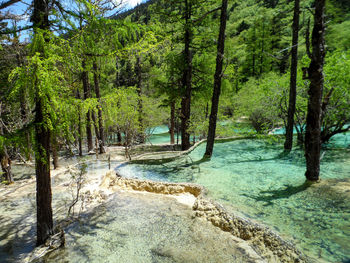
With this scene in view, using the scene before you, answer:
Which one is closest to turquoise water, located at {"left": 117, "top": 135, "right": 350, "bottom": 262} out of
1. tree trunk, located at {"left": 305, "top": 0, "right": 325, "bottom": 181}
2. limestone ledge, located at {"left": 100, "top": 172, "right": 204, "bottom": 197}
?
limestone ledge, located at {"left": 100, "top": 172, "right": 204, "bottom": 197}

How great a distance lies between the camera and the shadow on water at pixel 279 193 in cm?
553

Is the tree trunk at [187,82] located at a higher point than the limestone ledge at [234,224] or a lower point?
higher

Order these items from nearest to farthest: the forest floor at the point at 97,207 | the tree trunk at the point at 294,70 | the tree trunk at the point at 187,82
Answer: the forest floor at the point at 97,207 < the tree trunk at the point at 294,70 < the tree trunk at the point at 187,82

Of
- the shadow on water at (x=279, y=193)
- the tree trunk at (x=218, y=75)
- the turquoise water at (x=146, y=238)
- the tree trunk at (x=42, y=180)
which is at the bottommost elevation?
the turquoise water at (x=146, y=238)

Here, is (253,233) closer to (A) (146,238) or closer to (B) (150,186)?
(A) (146,238)

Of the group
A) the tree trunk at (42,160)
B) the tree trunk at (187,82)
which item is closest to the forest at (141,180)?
the tree trunk at (42,160)

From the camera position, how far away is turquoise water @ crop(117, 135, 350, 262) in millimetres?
3954

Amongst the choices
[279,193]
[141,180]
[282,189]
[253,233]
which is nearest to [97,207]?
[141,180]

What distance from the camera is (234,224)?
15.0 ft

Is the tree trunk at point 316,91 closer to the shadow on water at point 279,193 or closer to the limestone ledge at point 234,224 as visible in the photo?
the shadow on water at point 279,193

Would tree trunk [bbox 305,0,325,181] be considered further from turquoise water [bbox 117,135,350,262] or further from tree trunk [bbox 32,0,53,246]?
tree trunk [bbox 32,0,53,246]

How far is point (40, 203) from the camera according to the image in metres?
4.48

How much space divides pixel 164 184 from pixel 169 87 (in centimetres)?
695

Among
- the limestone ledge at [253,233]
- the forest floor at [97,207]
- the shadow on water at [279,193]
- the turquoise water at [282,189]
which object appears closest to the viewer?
the limestone ledge at [253,233]
